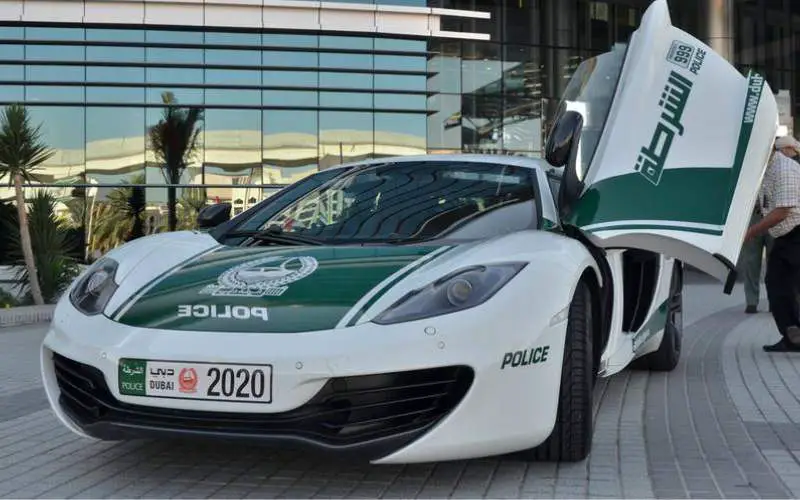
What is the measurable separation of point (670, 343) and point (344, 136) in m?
18.5

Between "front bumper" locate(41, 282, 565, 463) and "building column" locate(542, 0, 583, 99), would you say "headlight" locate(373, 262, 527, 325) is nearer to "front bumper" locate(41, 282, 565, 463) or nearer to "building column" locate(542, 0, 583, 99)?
"front bumper" locate(41, 282, 565, 463)

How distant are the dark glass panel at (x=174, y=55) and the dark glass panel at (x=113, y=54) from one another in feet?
1.06

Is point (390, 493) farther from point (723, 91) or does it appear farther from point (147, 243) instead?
point (723, 91)

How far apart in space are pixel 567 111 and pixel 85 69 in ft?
71.7

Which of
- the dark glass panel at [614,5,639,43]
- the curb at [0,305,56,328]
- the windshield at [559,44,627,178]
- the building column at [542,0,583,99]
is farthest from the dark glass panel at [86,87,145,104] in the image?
the windshield at [559,44,627,178]

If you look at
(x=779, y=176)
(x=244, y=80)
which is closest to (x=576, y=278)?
(x=779, y=176)

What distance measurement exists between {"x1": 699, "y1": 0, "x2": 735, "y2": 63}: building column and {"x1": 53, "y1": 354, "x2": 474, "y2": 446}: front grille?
2455 centimetres

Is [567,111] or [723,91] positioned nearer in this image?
[567,111]

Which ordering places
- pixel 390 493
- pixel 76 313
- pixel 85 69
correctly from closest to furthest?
pixel 390 493 < pixel 76 313 < pixel 85 69

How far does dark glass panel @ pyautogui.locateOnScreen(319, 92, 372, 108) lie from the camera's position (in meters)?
23.9

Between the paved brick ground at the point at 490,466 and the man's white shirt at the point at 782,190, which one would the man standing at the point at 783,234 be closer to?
the man's white shirt at the point at 782,190

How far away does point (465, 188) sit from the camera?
418 centimetres

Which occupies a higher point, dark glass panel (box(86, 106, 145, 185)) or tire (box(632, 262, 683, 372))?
dark glass panel (box(86, 106, 145, 185))

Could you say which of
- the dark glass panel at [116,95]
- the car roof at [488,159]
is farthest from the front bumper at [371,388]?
the dark glass panel at [116,95]
